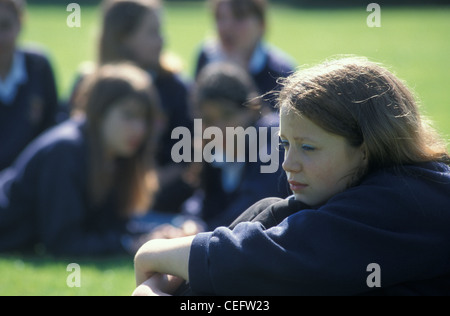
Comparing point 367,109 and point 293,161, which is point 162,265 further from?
point 367,109

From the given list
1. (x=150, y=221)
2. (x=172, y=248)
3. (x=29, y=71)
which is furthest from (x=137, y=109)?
(x=172, y=248)

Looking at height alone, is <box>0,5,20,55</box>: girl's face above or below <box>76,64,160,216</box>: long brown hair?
above

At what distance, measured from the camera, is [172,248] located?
2232mm

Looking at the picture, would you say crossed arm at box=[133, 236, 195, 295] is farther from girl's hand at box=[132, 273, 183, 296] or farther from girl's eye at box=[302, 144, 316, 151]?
girl's eye at box=[302, 144, 316, 151]

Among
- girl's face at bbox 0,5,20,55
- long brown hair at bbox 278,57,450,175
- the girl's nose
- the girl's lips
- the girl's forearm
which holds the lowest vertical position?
the girl's forearm

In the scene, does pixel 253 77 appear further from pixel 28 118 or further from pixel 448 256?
pixel 448 256

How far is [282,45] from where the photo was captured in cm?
1655

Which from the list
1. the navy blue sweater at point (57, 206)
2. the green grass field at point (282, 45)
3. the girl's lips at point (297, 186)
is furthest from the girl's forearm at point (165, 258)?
the navy blue sweater at point (57, 206)

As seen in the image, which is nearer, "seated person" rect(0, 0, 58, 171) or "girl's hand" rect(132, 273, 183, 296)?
"girl's hand" rect(132, 273, 183, 296)

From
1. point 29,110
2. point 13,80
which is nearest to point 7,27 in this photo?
point 13,80

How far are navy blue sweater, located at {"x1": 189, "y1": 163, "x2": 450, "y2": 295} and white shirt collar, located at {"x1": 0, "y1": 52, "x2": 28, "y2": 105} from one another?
4.51m

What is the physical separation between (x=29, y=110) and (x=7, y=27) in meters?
0.79

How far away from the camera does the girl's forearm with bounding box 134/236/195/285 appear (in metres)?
2.18

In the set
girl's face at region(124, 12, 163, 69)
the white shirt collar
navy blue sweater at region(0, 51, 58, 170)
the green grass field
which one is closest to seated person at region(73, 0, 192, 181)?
girl's face at region(124, 12, 163, 69)
